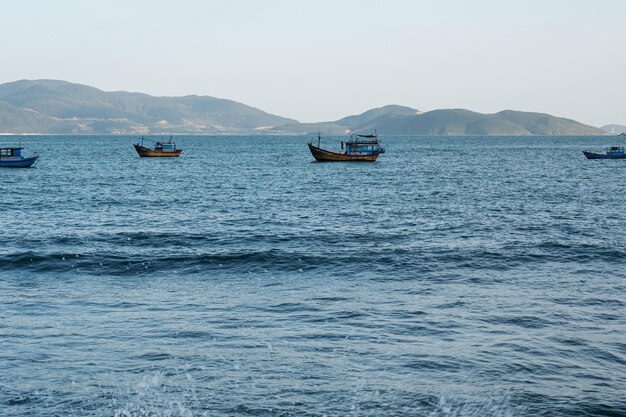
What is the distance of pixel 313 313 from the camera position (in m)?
22.4

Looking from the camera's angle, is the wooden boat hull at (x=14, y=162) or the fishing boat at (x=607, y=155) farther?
the fishing boat at (x=607, y=155)

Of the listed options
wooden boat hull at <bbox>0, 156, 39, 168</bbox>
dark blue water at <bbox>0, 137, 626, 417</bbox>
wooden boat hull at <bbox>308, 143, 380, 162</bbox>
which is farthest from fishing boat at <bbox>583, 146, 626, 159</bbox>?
wooden boat hull at <bbox>0, 156, 39, 168</bbox>

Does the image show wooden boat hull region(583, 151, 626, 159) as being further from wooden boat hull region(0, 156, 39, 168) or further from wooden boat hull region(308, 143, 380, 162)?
wooden boat hull region(0, 156, 39, 168)

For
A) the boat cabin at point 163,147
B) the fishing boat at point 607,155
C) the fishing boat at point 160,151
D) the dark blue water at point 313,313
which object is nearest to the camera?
the dark blue water at point 313,313

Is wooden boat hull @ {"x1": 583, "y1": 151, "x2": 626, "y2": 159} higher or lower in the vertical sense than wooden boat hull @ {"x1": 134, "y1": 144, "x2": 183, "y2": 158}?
higher

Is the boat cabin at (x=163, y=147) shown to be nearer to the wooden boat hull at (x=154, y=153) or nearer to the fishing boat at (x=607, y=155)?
the wooden boat hull at (x=154, y=153)

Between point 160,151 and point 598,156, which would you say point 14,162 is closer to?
point 160,151

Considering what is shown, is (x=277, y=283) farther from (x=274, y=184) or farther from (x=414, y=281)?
(x=274, y=184)

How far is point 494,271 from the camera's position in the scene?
1150 inches

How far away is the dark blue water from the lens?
1562cm

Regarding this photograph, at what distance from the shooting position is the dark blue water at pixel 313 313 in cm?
1562

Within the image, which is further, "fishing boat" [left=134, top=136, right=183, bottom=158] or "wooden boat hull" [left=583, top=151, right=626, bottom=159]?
"fishing boat" [left=134, top=136, right=183, bottom=158]

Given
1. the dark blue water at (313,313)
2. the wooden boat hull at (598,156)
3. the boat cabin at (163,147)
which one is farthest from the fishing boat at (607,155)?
the dark blue water at (313,313)

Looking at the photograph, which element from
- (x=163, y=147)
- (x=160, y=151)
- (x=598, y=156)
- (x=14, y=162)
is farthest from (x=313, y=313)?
(x=598, y=156)
